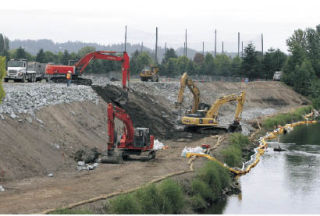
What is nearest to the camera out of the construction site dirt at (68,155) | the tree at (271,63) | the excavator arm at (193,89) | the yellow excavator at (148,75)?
the construction site dirt at (68,155)

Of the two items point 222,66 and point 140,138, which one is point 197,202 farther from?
point 222,66

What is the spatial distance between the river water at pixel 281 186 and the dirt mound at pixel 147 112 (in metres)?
10.3

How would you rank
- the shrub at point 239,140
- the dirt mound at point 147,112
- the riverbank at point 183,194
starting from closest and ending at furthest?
the riverbank at point 183,194 → the shrub at point 239,140 → the dirt mound at point 147,112

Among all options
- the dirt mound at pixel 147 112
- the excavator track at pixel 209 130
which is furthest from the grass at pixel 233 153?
the dirt mound at pixel 147 112

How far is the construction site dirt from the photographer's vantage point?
2327cm

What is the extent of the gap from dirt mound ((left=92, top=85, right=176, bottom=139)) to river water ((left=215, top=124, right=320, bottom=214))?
10305mm

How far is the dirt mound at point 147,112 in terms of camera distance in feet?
160

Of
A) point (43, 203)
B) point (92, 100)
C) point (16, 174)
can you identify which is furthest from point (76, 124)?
point (43, 203)

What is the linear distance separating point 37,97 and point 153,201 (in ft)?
62.9

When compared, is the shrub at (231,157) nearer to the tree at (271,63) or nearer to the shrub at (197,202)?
the shrub at (197,202)

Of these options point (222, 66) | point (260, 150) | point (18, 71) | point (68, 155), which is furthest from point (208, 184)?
point (222, 66)

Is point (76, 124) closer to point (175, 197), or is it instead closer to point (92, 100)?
point (92, 100)

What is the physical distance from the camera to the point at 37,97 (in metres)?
38.9

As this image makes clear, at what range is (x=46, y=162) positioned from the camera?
30547mm
